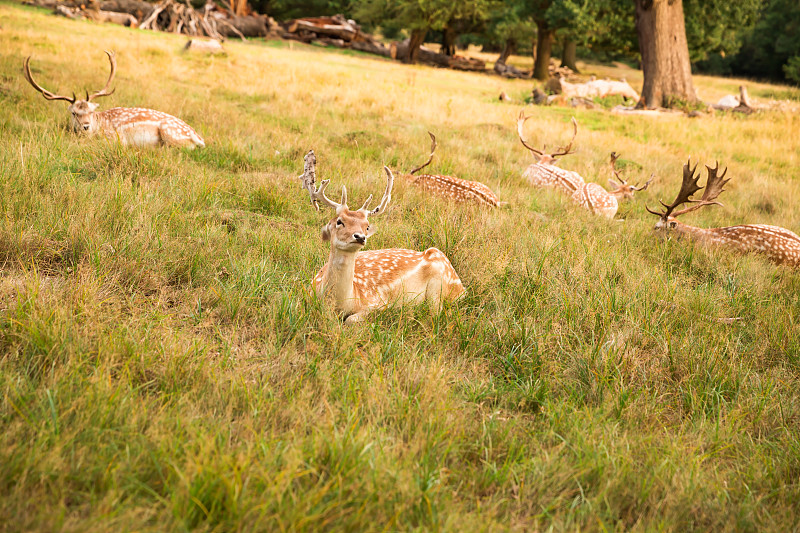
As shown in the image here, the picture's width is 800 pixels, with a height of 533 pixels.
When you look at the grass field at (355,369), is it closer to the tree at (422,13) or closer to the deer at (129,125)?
the deer at (129,125)

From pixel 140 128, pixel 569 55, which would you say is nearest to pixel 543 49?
pixel 569 55

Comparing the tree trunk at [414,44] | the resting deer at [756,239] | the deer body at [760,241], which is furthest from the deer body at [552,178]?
the tree trunk at [414,44]

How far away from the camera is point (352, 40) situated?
30281mm

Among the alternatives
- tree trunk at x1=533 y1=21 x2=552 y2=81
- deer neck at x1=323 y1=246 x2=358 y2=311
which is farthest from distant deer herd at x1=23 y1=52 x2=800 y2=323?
tree trunk at x1=533 y1=21 x2=552 y2=81

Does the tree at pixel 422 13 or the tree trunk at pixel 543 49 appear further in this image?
the tree trunk at pixel 543 49

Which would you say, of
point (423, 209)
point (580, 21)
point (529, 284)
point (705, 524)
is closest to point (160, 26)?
point (580, 21)

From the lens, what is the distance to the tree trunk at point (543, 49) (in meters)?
25.3

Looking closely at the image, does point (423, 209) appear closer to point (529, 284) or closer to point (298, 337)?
point (529, 284)

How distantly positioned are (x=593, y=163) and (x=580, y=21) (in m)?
12.9

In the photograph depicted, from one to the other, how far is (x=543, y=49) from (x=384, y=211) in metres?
24.0

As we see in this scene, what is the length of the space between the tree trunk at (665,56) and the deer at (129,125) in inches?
545

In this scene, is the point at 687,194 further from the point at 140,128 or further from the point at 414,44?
the point at 414,44

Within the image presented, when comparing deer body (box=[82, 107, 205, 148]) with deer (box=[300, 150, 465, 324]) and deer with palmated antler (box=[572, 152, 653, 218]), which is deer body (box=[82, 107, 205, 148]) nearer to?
deer (box=[300, 150, 465, 324])

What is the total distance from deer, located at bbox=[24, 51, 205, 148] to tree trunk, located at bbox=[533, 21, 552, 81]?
72.1 ft
